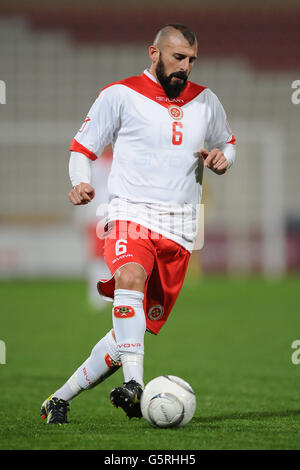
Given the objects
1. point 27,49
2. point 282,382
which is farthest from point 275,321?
point 27,49

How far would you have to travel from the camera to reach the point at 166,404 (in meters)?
3.54

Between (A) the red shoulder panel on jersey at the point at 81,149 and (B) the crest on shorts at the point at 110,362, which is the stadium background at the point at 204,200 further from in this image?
(A) the red shoulder panel on jersey at the point at 81,149

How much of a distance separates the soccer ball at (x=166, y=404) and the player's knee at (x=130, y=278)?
1.40 feet

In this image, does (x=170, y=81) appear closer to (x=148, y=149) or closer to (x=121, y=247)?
(x=148, y=149)

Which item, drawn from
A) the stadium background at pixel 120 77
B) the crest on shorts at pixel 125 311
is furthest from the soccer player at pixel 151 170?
the stadium background at pixel 120 77

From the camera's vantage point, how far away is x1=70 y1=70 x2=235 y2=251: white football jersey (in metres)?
3.99

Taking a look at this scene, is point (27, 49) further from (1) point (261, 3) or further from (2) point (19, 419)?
(2) point (19, 419)

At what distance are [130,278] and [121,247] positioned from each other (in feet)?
0.59

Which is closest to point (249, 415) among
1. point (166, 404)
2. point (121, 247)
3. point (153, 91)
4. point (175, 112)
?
point (166, 404)

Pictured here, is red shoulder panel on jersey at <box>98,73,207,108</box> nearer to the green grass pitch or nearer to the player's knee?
the player's knee

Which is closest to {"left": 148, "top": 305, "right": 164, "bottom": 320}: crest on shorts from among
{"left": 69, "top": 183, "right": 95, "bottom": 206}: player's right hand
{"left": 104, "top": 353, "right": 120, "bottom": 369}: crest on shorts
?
{"left": 104, "top": 353, "right": 120, "bottom": 369}: crest on shorts

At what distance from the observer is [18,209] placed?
18391 mm

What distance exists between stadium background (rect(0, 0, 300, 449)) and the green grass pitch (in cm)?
4

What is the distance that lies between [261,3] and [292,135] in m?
3.92
